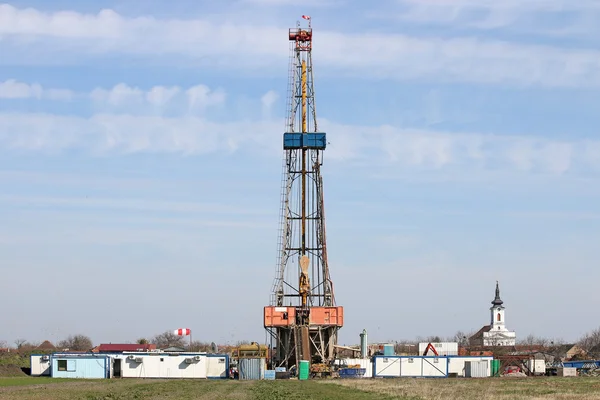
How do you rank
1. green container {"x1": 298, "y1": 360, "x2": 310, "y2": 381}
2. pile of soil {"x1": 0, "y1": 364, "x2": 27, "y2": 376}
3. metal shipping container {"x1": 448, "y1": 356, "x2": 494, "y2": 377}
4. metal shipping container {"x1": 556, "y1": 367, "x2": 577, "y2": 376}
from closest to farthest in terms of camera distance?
green container {"x1": 298, "y1": 360, "x2": 310, "y2": 381}, pile of soil {"x1": 0, "y1": 364, "x2": 27, "y2": 376}, metal shipping container {"x1": 448, "y1": 356, "x2": 494, "y2": 377}, metal shipping container {"x1": 556, "y1": 367, "x2": 577, "y2": 376}

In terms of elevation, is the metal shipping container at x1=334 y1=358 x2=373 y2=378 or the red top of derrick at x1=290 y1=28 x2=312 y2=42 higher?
the red top of derrick at x1=290 y1=28 x2=312 y2=42

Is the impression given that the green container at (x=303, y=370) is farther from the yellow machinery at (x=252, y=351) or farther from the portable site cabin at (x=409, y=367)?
the portable site cabin at (x=409, y=367)

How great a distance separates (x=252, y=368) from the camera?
272 ft

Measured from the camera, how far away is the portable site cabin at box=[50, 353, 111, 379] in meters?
85.2

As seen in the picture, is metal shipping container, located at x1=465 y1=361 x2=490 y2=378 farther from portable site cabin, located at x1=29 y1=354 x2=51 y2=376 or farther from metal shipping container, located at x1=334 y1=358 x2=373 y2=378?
portable site cabin, located at x1=29 y1=354 x2=51 y2=376

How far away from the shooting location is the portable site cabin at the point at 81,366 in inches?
3356

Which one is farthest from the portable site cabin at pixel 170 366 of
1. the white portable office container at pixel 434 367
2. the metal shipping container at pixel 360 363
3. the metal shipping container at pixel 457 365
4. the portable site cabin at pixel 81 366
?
the metal shipping container at pixel 457 365

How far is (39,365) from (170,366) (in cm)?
1265

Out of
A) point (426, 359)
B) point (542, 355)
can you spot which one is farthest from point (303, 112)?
point (542, 355)

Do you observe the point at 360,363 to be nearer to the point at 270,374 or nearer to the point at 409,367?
the point at 409,367

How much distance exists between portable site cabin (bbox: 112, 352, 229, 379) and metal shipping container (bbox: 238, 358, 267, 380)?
485cm

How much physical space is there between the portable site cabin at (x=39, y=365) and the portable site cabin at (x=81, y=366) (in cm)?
267

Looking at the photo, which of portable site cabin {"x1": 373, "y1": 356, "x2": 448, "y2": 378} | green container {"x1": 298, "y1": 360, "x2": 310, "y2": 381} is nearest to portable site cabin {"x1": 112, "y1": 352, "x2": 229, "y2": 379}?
green container {"x1": 298, "y1": 360, "x2": 310, "y2": 381}

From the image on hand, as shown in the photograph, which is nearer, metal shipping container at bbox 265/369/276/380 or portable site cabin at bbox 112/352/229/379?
metal shipping container at bbox 265/369/276/380
